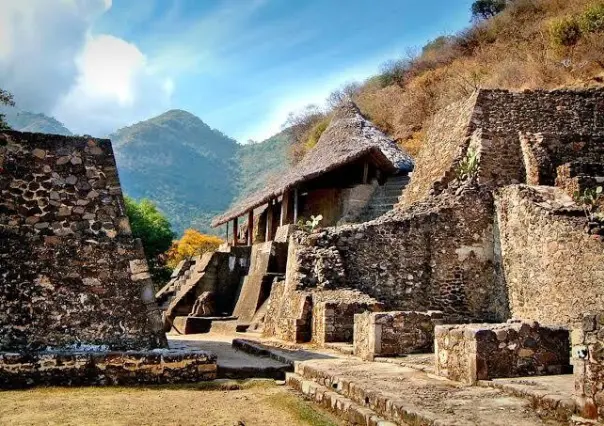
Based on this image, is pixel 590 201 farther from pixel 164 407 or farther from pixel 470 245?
pixel 164 407

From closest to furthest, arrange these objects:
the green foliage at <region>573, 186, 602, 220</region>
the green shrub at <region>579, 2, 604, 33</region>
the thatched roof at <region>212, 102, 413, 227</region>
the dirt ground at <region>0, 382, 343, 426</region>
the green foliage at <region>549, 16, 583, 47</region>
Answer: the dirt ground at <region>0, 382, 343, 426</region>, the green foliage at <region>573, 186, 602, 220</region>, the thatched roof at <region>212, 102, 413, 227</region>, the green shrub at <region>579, 2, 604, 33</region>, the green foliage at <region>549, 16, 583, 47</region>

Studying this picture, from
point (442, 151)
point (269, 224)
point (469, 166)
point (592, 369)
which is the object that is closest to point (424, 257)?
point (469, 166)

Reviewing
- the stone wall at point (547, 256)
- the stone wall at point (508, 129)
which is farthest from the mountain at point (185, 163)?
the stone wall at point (547, 256)

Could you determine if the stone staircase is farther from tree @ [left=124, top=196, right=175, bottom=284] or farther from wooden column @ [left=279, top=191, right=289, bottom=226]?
tree @ [left=124, top=196, right=175, bottom=284]

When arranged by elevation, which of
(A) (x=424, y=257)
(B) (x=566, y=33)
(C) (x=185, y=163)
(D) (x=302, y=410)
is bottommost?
(D) (x=302, y=410)

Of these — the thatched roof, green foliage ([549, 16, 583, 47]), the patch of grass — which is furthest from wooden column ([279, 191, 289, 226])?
the patch of grass

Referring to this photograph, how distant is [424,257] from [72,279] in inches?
327

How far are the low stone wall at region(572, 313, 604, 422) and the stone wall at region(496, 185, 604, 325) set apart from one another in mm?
6602

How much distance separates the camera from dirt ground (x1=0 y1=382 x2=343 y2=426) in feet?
20.0

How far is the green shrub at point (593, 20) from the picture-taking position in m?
25.3

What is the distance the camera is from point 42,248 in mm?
8609

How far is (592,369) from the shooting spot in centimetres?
464

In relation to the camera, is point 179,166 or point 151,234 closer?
point 151,234

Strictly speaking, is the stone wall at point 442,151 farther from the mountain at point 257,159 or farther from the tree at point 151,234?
the mountain at point 257,159
